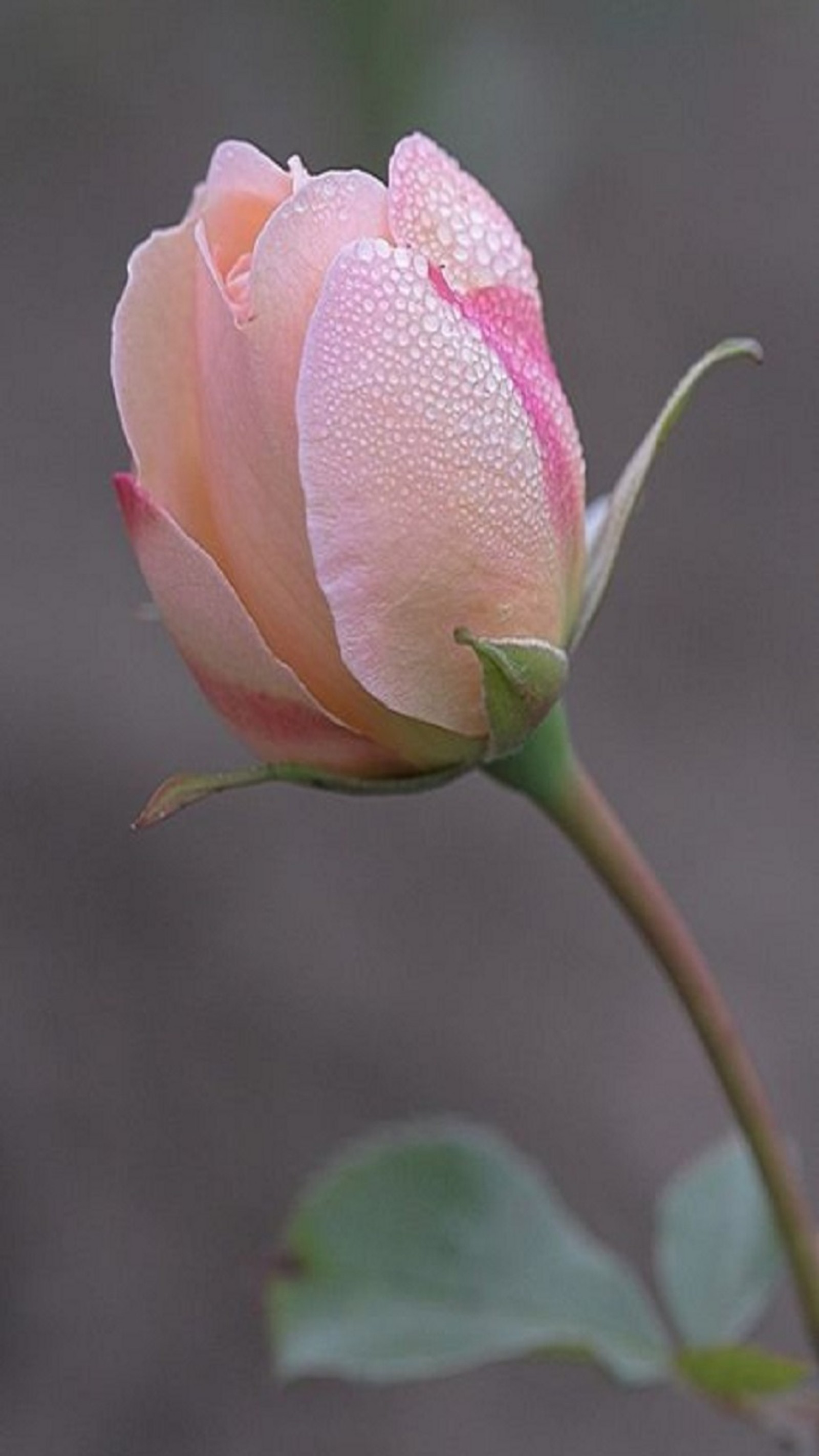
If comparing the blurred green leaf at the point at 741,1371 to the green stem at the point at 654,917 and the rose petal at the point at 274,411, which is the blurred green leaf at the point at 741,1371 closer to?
the green stem at the point at 654,917

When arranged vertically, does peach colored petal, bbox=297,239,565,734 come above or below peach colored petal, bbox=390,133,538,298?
below

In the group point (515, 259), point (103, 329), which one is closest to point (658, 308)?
point (103, 329)

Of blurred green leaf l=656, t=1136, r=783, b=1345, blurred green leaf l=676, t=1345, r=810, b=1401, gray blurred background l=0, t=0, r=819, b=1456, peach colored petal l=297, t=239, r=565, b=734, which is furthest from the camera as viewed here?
gray blurred background l=0, t=0, r=819, b=1456

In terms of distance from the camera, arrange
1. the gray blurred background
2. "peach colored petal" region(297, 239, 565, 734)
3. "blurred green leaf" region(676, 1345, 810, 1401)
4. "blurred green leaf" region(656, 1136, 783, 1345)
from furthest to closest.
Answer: the gray blurred background < "blurred green leaf" region(656, 1136, 783, 1345) < "blurred green leaf" region(676, 1345, 810, 1401) < "peach colored petal" region(297, 239, 565, 734)

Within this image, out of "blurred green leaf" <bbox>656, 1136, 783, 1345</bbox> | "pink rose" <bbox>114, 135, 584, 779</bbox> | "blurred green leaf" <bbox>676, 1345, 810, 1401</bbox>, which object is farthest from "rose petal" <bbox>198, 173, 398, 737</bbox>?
"blurred green leaf" <bbox>656, 1136, 783, 1345</bbox>

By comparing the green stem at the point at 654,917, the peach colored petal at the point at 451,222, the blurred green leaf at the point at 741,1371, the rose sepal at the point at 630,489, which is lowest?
the blurred green leaf at the point at 741,1371

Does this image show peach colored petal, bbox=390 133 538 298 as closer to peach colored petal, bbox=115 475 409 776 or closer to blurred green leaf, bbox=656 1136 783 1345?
peach colored petal, bbox=115 475 409 776

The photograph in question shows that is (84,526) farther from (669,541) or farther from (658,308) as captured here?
(658,308)

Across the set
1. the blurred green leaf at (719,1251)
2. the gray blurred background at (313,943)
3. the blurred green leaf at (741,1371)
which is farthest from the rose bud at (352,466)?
the gray blurred background at (313,943)
